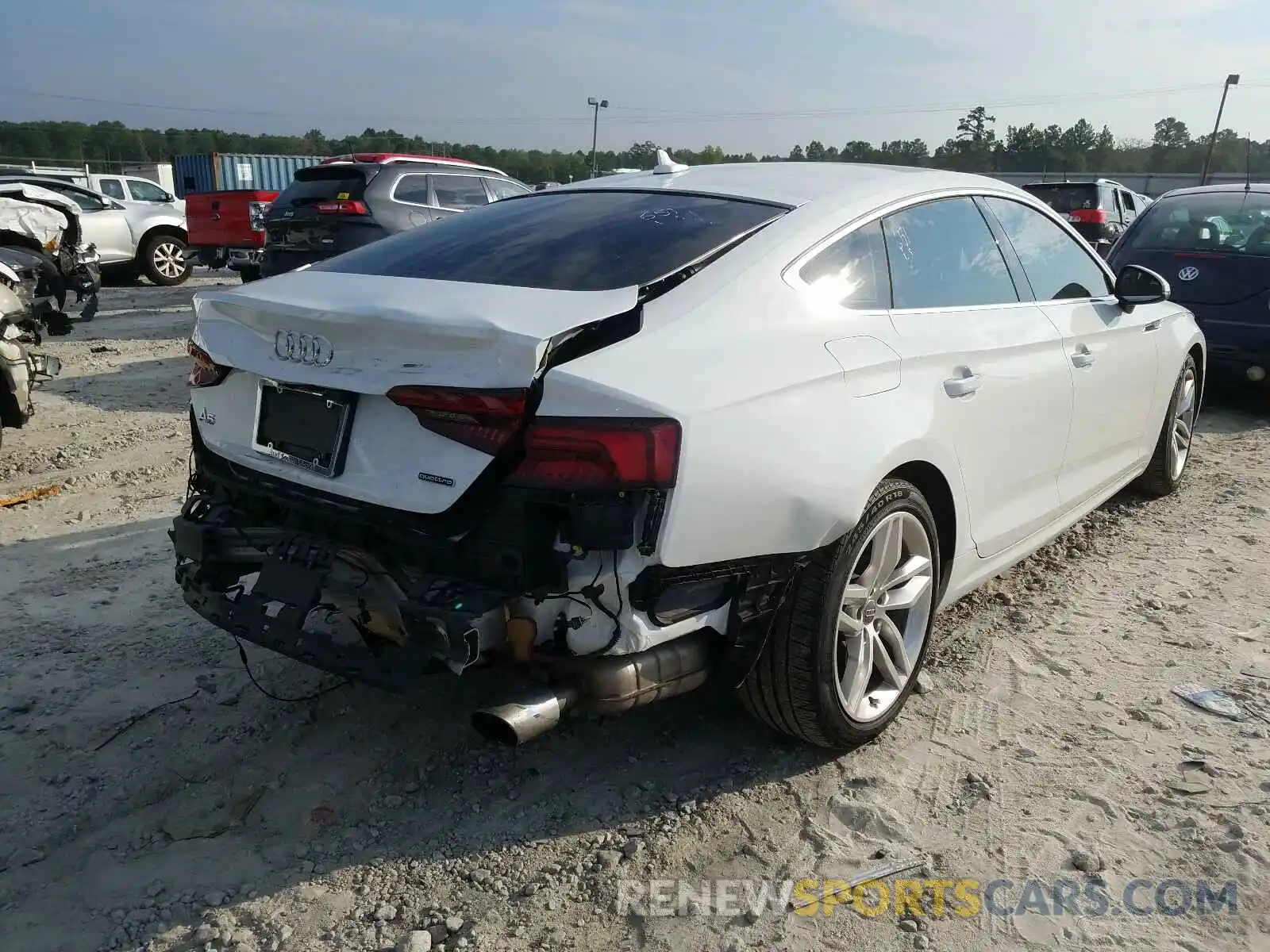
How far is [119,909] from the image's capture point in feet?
7.73

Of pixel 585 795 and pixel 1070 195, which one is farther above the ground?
pixel 1070 195

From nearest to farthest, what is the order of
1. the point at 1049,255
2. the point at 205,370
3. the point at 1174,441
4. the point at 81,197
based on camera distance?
the point at 205,370 → the point at 1049,255 → the point at 1174,441 → the point at 81,197

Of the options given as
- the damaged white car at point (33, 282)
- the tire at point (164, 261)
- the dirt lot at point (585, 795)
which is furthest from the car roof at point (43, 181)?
the dirt lot at point (585, 795)

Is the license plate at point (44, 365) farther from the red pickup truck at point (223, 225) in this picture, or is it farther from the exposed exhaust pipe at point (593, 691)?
the red pickup truck at point (223, 225)

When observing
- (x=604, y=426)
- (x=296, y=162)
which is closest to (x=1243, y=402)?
(x=604, y=426)

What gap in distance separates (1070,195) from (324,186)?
1130cm

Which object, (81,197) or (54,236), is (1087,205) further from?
(81,197)

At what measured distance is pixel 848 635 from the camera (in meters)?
2.86

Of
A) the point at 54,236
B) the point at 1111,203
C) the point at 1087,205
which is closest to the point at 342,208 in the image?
the point at 54,236

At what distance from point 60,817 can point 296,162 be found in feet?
121

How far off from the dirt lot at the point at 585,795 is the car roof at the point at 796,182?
1635 mm

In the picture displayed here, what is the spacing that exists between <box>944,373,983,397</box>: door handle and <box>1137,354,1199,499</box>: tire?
8.05 feet

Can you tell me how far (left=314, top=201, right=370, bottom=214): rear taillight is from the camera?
31.0ft

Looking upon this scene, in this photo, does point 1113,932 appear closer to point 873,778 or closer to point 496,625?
point 873,778
